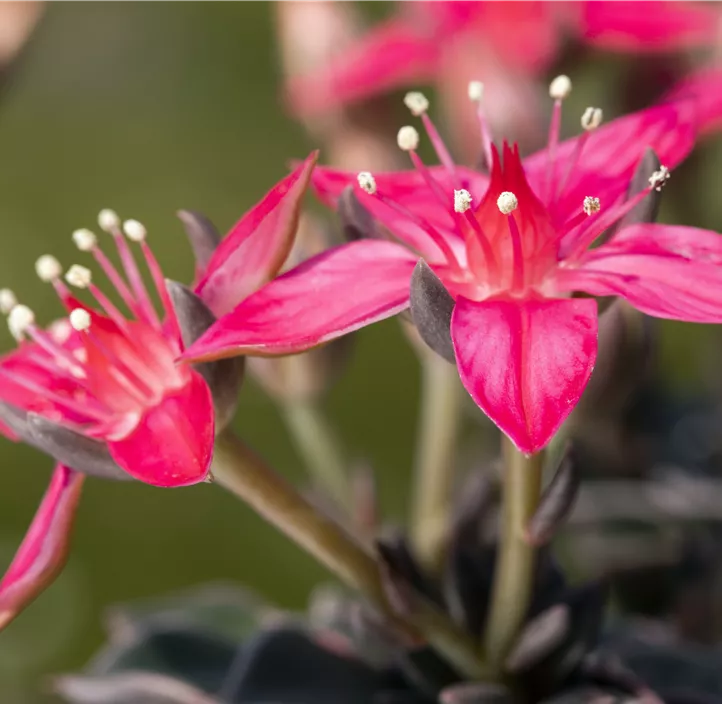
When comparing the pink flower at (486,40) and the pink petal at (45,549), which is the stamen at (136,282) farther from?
the pink flower at (486,40)

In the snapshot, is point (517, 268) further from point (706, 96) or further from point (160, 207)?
point (160, 207)

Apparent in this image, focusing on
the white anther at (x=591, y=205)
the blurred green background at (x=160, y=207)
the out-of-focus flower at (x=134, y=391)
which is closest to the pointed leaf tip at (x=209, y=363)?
the out-of-focus flower at (x=134, y=391)

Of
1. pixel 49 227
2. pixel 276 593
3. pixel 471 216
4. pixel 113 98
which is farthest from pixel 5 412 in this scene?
pixel 113 98

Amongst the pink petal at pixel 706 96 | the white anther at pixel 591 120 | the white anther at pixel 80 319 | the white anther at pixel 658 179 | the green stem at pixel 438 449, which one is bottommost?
the green stem at pixel 438 449

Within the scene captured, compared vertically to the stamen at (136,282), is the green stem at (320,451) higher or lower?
lower

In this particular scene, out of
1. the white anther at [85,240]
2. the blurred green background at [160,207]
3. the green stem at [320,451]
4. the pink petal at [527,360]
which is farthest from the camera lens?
the blurred green background at [160,207]

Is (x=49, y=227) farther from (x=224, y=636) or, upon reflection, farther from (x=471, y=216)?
(x=471, y=216)

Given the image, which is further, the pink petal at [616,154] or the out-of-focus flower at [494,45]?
the out-of-focus flower at [494,45]

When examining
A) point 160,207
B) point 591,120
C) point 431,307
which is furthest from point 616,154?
point 160,207
